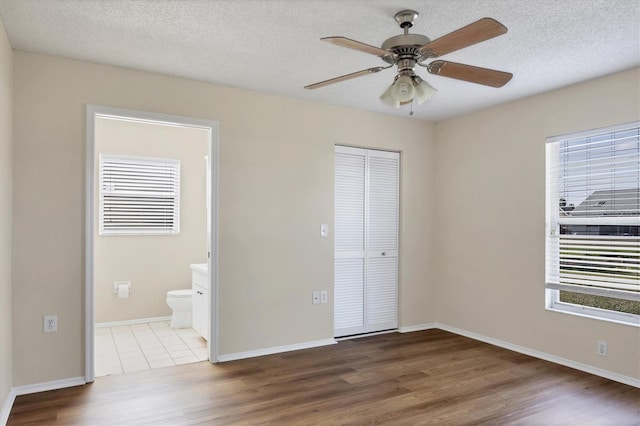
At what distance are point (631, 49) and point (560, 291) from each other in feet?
6.92

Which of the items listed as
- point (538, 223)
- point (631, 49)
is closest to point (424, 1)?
point (631, 49)

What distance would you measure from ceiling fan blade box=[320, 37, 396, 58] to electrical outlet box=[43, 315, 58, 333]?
9.18ft

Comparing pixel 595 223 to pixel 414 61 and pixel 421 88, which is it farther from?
pixel 414 61

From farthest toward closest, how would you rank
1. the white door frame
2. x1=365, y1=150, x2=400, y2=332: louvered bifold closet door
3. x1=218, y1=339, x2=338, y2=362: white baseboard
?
1. x1=365, y1=150, x2=400, y2=332: louvered bifold closet door
2. x1=218, y1=339, x2=338, y2=362: white baseboard
3. the white door frame

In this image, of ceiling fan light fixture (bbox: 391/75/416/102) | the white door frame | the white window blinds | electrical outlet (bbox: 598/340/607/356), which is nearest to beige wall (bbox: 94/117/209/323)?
the white door frame

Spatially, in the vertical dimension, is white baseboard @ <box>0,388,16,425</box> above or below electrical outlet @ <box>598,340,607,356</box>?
below

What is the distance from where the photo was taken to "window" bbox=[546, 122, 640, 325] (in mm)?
3486

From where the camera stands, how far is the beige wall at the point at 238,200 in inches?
125

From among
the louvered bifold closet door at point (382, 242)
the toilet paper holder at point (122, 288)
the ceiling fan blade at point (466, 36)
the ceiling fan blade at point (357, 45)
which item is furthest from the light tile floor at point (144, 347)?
the ceiling fan blade at point (466, 36)

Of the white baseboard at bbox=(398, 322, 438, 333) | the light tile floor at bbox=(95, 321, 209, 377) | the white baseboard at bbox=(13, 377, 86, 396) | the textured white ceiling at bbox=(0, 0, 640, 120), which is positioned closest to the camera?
the textured white ceiling at bbox=(0, 0, 640, 120)

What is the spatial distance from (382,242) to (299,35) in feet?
8.98

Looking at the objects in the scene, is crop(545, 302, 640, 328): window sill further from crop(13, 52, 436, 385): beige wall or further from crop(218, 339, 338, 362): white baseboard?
crop(218, 339, 338, 362): white baseboard

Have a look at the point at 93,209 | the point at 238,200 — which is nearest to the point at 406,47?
the point at 238,200

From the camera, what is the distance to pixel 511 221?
14.3ft
